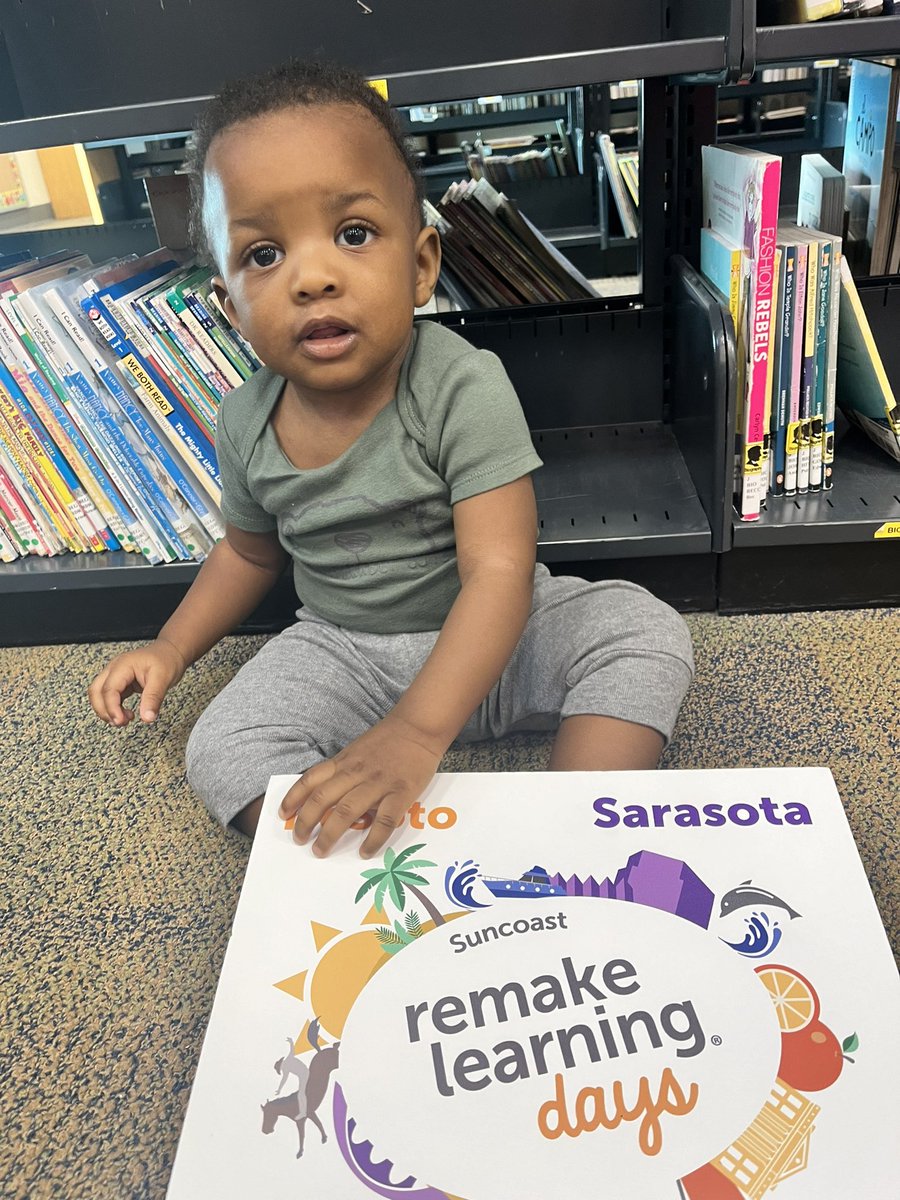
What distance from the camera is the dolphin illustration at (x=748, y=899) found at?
1.78 feet

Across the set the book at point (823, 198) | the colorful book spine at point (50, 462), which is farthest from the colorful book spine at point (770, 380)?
Result: the colorful book spine at point (50, 462)

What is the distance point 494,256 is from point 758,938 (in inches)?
37.2

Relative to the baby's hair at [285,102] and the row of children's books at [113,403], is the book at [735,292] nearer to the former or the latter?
the baby's hair at [285,102]

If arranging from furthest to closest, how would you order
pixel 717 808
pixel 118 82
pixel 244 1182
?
pixel 118 82 < pixel 717 808 < pixel 244 1182

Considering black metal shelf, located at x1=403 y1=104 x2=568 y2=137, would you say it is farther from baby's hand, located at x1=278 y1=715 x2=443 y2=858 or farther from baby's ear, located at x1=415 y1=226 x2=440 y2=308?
baby's hand, located at x1=278 y1=715 x2=443 y2=858

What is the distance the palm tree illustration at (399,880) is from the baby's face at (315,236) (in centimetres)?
36

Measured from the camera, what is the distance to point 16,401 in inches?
43.9

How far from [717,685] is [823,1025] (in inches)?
20.4

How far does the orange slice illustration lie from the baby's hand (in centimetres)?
24

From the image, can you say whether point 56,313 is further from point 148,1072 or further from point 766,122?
point 766,122

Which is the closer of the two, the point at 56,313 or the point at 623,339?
the point at 56,313

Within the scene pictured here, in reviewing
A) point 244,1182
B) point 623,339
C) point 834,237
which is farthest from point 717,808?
point 623,339

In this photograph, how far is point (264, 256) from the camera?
0.71m

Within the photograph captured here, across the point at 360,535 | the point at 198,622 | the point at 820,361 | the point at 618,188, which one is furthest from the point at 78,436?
the point at 820,361
